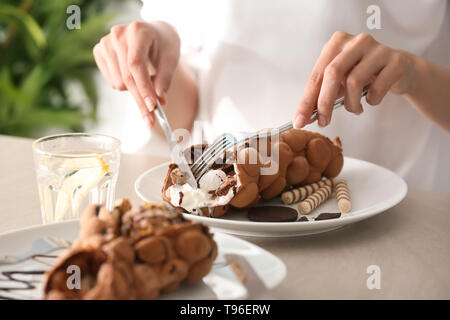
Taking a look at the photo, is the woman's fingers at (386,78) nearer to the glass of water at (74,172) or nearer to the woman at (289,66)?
the woman at (289,66)

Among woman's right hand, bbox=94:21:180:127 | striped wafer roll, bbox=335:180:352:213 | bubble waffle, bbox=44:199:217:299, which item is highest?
woman's right hand, bbox=94:21:180:127

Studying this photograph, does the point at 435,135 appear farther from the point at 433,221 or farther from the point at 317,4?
the point at 433,221

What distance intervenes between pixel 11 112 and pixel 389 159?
7.44ft

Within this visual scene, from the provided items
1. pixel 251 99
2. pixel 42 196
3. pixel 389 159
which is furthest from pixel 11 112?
pixel 42 196

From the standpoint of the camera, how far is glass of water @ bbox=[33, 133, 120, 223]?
0.64 metres

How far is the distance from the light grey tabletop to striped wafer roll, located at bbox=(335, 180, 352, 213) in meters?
0.03

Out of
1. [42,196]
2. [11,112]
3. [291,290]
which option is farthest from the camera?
[11,112]

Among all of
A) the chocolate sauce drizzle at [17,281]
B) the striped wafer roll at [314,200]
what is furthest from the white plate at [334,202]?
the chocolate sauce drizzle at [17,281]

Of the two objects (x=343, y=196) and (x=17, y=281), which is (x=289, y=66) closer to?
(x=343, y=196)

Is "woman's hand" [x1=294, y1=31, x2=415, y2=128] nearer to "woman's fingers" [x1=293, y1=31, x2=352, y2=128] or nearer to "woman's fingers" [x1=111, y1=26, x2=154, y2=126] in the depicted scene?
"woman's fingers" [x1=293, y1=31, x2=352, y2=128]

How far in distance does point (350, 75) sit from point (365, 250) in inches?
10.7

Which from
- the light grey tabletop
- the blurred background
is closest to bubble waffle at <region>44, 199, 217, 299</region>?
the light grey tabletop

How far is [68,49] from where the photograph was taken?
2969 millimetres

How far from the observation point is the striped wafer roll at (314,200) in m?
0.74
